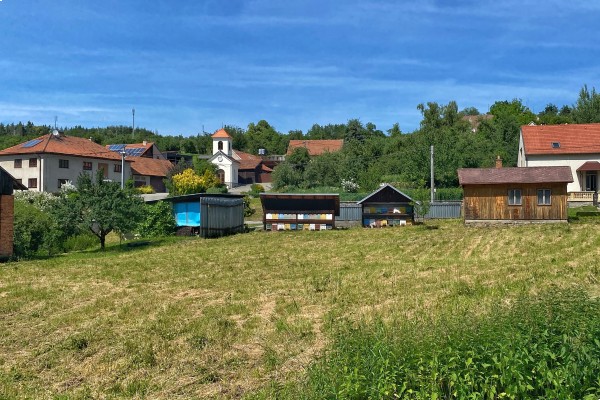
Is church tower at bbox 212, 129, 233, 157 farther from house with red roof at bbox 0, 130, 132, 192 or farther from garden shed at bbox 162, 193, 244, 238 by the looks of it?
garden shed at bbox 162, 193, 244, 238

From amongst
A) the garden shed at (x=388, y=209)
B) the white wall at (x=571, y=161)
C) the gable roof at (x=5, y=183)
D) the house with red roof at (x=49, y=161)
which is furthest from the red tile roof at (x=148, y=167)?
the white wall at (x=571, y=161)

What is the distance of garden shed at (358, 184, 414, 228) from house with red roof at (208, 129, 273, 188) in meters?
46.7

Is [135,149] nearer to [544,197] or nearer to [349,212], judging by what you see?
[349,212]

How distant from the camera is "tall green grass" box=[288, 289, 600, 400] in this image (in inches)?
249

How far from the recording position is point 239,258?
2223cm

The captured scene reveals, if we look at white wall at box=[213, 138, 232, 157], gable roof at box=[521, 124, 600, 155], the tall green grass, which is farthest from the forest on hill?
the tall green grass

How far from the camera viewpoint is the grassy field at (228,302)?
8695 millimetres

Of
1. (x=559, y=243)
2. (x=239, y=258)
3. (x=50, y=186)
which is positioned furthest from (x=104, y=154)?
(x=559, y=243)

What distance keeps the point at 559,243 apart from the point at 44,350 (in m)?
18.6

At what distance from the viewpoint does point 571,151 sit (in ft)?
154

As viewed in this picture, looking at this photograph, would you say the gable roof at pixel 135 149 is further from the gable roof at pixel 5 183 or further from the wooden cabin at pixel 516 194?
the wooden cabin at pixel 516 194

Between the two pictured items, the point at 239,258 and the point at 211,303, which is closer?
the point at 211,303

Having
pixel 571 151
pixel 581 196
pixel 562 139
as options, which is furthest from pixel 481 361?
pixel 562 139

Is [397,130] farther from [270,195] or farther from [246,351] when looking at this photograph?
[246,351]
